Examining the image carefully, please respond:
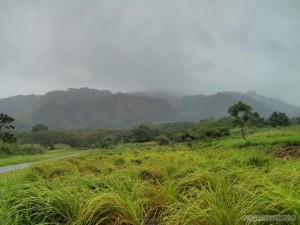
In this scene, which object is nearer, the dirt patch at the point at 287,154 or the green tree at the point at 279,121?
the dirt patch at the point at 287,154

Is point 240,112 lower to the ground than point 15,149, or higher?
higher

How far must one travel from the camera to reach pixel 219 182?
15.8 ft

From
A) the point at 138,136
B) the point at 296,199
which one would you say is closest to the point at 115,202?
the point at 296,199

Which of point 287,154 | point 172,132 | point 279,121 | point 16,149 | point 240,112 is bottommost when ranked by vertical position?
point 279,121

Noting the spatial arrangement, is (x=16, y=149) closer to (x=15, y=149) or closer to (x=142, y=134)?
(x=15, y=149)

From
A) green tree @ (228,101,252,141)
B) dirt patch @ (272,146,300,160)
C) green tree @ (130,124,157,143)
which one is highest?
green tree @ (228,101,252,141)

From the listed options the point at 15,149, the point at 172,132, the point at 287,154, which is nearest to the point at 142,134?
the point at 172,132

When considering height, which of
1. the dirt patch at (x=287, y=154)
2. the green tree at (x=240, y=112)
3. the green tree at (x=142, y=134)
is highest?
the green tree at (x=240, y=112)

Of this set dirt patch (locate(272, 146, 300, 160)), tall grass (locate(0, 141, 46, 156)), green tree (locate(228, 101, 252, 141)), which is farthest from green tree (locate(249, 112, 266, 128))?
dirt patch (locate(272, 146, 300, 160))

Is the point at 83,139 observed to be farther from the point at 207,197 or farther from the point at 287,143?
the point at 207,197

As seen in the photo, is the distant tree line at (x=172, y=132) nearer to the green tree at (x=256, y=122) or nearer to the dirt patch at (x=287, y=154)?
the green tree at (x=256, y=122)

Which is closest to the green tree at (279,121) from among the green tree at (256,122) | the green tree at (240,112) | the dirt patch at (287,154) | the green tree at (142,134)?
the green tree at (256,122)

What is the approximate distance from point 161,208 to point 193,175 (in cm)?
94

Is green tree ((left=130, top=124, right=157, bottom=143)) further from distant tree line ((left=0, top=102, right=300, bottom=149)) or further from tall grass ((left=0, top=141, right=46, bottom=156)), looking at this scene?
tall grass ((left=0, top=141, right=46, bottom=156))
